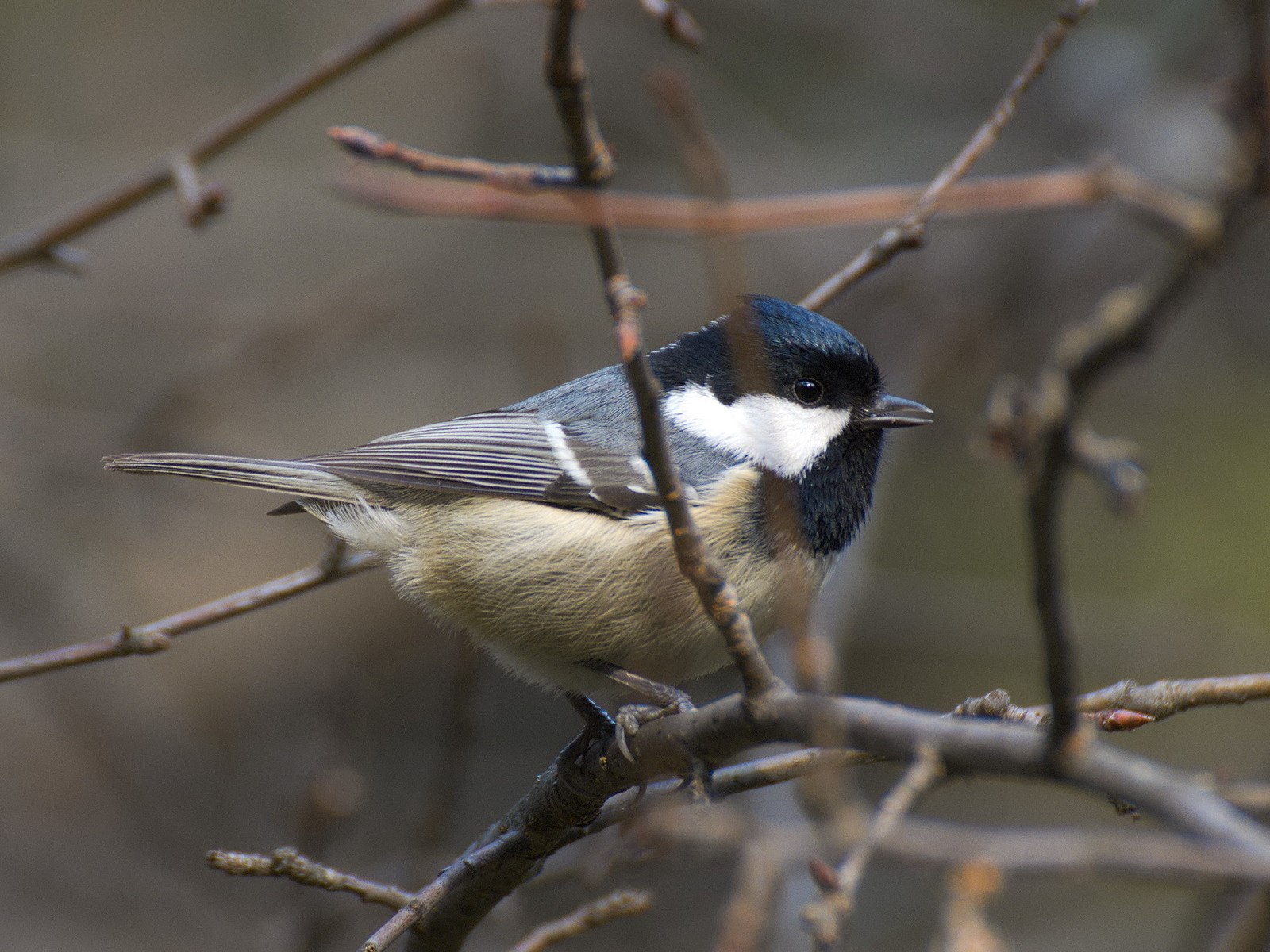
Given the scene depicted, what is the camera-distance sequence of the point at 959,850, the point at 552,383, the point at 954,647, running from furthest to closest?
the point at 954,647 → the point at 552,383 → the point at 959,850

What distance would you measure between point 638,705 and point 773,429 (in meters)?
0.77

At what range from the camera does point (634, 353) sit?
3.80 feet

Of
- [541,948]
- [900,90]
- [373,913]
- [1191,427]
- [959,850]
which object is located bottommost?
[373,913]

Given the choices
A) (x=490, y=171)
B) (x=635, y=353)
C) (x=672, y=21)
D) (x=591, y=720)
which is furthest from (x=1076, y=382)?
(x=591, y=720)

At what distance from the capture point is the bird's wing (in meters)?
2.46

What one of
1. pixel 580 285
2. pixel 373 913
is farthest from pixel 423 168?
pixel 580 285

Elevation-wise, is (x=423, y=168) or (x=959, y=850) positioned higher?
(x=423, y=168)

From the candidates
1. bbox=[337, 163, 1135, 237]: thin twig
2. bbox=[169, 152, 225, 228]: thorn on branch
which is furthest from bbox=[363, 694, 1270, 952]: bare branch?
bbox=[169, 152, 225, 228]: thorn on branch

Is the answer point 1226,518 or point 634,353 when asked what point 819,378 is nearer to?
point 634,353

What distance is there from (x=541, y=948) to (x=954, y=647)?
2911 millimetres

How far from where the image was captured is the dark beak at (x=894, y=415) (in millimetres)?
2547

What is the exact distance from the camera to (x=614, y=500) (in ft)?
7.98

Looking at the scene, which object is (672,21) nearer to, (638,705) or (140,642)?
(638,705)

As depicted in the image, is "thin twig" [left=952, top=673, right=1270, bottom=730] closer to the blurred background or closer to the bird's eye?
the bird's eye
